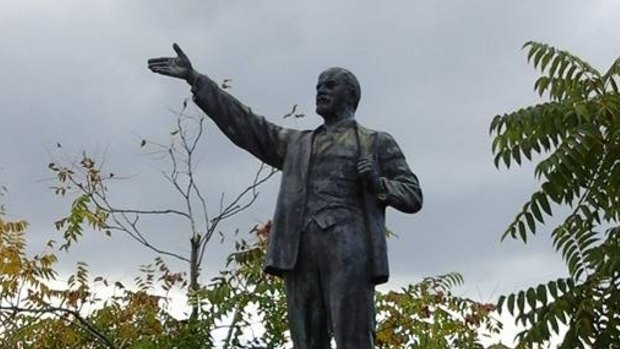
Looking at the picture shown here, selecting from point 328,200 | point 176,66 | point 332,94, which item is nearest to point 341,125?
point 332,94

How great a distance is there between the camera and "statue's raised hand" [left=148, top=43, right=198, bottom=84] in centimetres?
659

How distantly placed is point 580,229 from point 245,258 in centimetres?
464

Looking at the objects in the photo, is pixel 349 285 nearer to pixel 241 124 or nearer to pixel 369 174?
pixel 369 174

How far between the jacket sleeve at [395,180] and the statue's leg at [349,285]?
22cm

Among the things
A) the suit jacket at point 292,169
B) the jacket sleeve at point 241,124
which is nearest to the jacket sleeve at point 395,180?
the suit jacket at point 292,169

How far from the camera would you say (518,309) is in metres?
8.11

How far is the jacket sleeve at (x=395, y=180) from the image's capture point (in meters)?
6.32

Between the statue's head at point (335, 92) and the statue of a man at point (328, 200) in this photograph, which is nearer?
the statue of a man at point (328, 200)

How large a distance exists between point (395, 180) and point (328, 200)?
37 centimetres

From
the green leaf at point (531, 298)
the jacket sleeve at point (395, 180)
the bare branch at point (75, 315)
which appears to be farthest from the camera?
the bare branch at point (75, 315)

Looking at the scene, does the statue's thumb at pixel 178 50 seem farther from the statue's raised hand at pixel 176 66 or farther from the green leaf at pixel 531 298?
the green leaf at pixel 531 298

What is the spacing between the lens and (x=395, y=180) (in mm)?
6520

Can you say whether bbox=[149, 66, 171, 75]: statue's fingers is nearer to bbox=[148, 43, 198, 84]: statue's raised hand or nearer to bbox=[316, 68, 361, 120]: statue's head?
bbox=[148, 43, 198, 84]: statue's raised hand

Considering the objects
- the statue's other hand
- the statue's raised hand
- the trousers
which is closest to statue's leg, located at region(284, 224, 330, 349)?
the trousers
